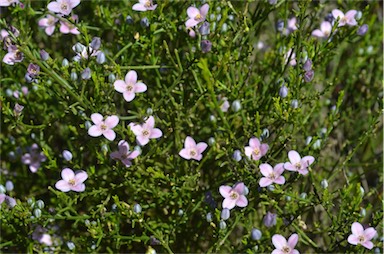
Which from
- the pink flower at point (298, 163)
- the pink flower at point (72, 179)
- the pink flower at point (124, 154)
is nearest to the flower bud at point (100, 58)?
the pink flower at point (124, 154)

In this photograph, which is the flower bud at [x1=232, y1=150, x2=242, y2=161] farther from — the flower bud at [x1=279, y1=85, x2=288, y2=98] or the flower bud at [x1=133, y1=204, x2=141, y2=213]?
the flower bud at [x1=133, y1=204, x2=141, y2=213]

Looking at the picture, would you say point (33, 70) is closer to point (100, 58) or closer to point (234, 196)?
point (100, 58)

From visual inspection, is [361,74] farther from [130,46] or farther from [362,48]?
[130,46]

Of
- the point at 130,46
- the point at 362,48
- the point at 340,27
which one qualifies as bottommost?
the point at 130,46

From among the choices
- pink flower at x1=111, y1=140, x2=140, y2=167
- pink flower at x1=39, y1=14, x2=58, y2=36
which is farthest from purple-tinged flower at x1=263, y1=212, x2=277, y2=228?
pink flower at x1=39, y1=14, x2=58, y2=36

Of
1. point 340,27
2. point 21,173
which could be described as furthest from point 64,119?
point 340,27

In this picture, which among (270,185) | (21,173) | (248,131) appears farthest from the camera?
(21,173)

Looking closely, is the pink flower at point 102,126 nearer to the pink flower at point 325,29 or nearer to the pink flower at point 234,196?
the pink flower at point 234,196

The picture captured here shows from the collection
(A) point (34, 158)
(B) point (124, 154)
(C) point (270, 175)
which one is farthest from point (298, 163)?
(A) point (34, 158)
